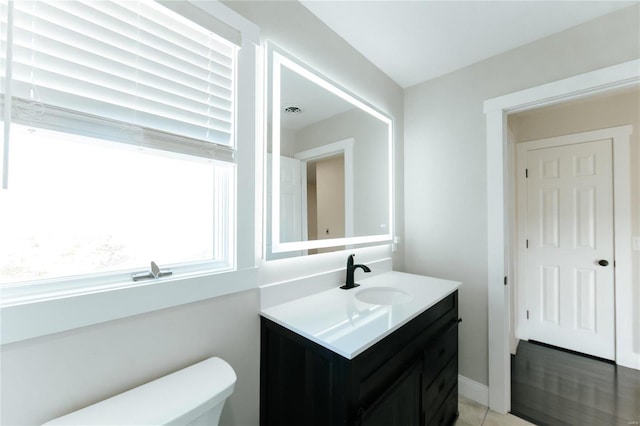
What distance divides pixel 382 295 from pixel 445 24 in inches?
65.0

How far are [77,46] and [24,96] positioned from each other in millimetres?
215

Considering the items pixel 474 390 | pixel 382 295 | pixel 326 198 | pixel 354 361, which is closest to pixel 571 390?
pixel 474 390

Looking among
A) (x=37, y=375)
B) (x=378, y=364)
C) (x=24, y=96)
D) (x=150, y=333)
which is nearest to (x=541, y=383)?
(x=378, y=364)

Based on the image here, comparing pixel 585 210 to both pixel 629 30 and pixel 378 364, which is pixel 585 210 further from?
pixel 378 364

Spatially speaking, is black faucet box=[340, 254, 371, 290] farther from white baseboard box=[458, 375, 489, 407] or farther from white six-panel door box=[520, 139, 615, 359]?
white six-panel door box=[520, 139, 615, 359]

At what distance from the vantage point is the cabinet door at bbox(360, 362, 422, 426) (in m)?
0.91

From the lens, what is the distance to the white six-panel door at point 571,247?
7.60 feet

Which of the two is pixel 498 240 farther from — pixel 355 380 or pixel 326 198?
pixel 355 380

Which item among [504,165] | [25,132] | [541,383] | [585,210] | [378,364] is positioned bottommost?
[541,383]

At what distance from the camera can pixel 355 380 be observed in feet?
2.77

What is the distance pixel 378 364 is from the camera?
952 mm

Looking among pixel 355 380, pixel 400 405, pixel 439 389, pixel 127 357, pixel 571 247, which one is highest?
pixel 571 247

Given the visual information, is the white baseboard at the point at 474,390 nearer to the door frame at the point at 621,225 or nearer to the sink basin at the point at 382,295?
the sink basin at the point at 382,295

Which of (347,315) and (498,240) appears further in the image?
(498,240)
